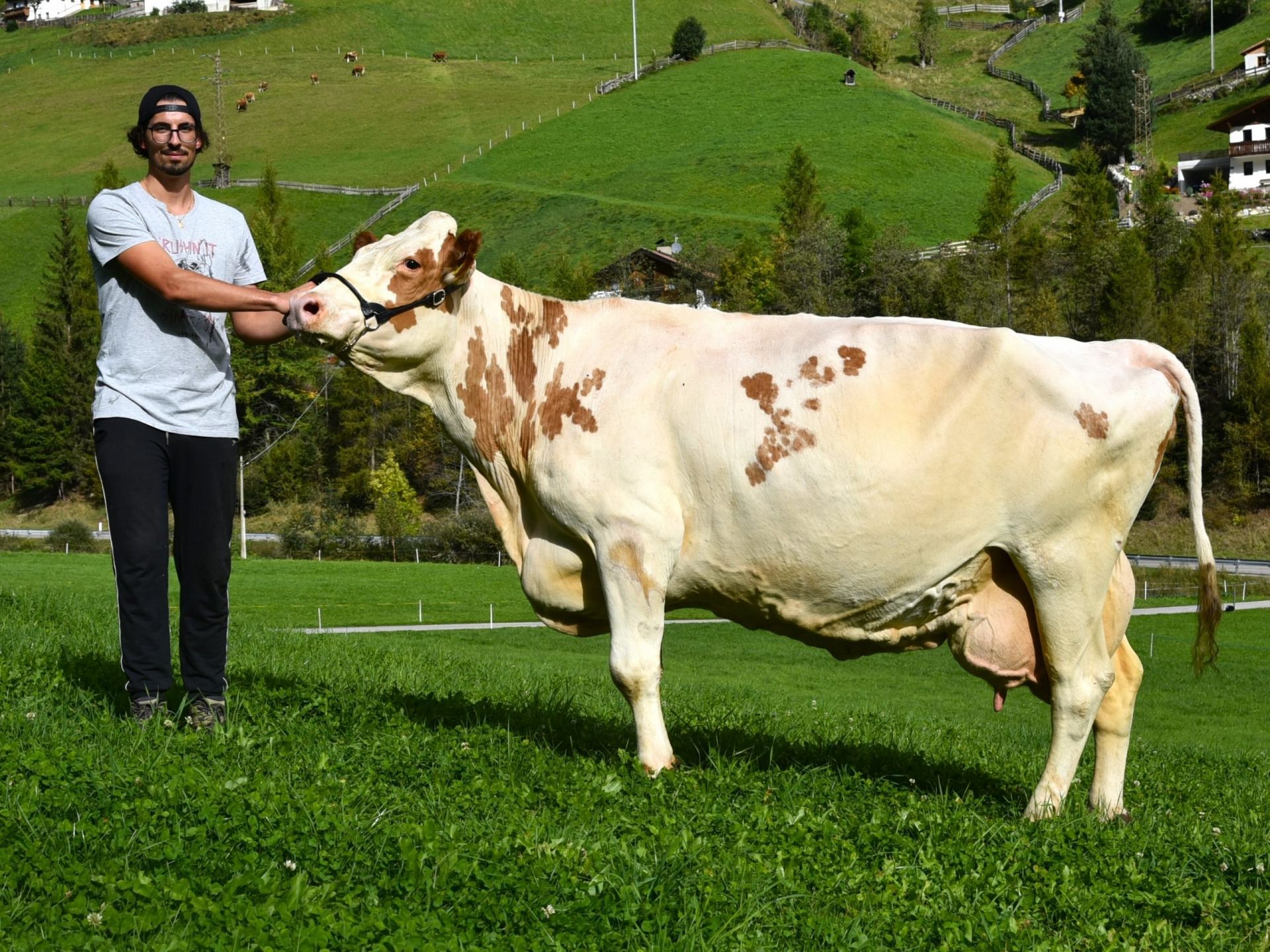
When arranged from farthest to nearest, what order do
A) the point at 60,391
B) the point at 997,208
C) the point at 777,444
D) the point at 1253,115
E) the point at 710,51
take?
the point at 710,51 < the point at 1253,115 < the point at 997,208 < the point at 60,391 < the point at 777,444

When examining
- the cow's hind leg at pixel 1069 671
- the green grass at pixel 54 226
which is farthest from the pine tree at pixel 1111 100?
the cow's hind leg at pixel 1069 671

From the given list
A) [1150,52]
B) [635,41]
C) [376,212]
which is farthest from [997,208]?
[1150,52]

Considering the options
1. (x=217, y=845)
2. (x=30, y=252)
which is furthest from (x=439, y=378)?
(x=30, y=252)

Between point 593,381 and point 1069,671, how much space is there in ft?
9.07

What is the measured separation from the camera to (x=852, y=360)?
6605mm

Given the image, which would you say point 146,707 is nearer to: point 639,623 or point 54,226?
point 639,623

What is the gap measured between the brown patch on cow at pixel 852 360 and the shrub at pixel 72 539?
6273 centimetres

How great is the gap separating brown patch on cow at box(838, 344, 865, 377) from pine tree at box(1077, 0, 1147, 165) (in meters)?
137

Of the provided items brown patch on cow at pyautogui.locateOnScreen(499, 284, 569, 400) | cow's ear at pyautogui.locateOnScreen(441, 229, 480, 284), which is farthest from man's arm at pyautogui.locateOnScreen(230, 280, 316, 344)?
brown patch on cow at pyautogui.locateOnScreen(499, 284, 569, 400)

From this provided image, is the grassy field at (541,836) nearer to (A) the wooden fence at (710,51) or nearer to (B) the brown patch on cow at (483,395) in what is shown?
(B) the brown patch on cow at (483,395)

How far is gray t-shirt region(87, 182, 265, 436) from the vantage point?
6715mm

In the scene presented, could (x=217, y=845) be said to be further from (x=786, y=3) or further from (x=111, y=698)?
(x=786, y=3)

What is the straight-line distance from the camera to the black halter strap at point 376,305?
679cm

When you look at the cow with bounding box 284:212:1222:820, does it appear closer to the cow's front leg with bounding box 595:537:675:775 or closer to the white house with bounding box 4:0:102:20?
the cow's front leg with bounding box 595:537:675:775
